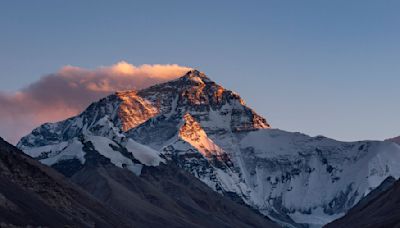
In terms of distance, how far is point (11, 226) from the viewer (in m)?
195
